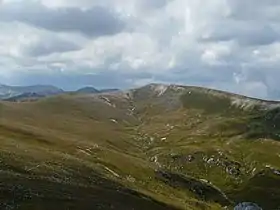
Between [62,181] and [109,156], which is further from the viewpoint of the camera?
[109,156]

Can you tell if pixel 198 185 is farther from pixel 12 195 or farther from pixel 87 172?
pixel 12 195

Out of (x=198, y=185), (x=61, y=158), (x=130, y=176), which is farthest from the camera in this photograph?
(x=198, y=185)

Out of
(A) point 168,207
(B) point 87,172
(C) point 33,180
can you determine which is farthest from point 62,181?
(A) point 168,207

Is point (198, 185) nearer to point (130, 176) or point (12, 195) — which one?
point (130, 176)

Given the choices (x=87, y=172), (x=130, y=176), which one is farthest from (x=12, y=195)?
(x=130, y=176)

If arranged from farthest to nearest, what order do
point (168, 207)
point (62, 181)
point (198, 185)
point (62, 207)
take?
point (198, 185)
point (168, 207)
point (62, 181)
point (62, 207)

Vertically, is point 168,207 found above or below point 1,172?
below

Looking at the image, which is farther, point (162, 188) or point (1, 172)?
point (162, 188)

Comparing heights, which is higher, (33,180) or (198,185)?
(33,180)

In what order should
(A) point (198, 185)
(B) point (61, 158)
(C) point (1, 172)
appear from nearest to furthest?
1. (C) point (1, 172)
2. (B) point (61, 158)
3. (A) point (198, 185)
